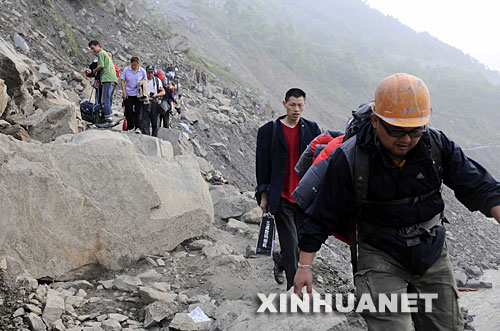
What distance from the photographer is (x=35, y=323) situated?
131 inches

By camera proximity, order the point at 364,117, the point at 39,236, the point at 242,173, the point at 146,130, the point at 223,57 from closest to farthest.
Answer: the point at 364,117
the point at 39,236
the point at 146,130
the point at 242,173
the point at 223,57

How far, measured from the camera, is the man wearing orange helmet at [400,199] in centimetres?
224

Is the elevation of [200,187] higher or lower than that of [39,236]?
higher

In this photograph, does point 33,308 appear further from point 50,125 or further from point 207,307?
point 50,125

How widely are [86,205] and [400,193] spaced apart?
3.28m

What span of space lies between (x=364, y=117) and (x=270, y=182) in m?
2.01

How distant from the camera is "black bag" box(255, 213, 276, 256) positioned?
4926mm

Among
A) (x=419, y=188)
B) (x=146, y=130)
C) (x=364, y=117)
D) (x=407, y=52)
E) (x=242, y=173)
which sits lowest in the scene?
(x=242, y=173)

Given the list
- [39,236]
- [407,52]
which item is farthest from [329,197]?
[407,52]

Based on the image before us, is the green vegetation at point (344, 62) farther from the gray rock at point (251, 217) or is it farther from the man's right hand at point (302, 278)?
the man's right hand at point (302, 278)

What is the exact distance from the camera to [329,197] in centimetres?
242

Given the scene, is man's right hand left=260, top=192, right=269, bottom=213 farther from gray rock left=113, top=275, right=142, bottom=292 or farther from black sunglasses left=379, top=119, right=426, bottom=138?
black sunglasses left=379, top=119, right=426, bottom=138

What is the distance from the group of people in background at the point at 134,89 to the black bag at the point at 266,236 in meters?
4.85

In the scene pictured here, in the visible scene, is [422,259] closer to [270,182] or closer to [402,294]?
[402,294]
